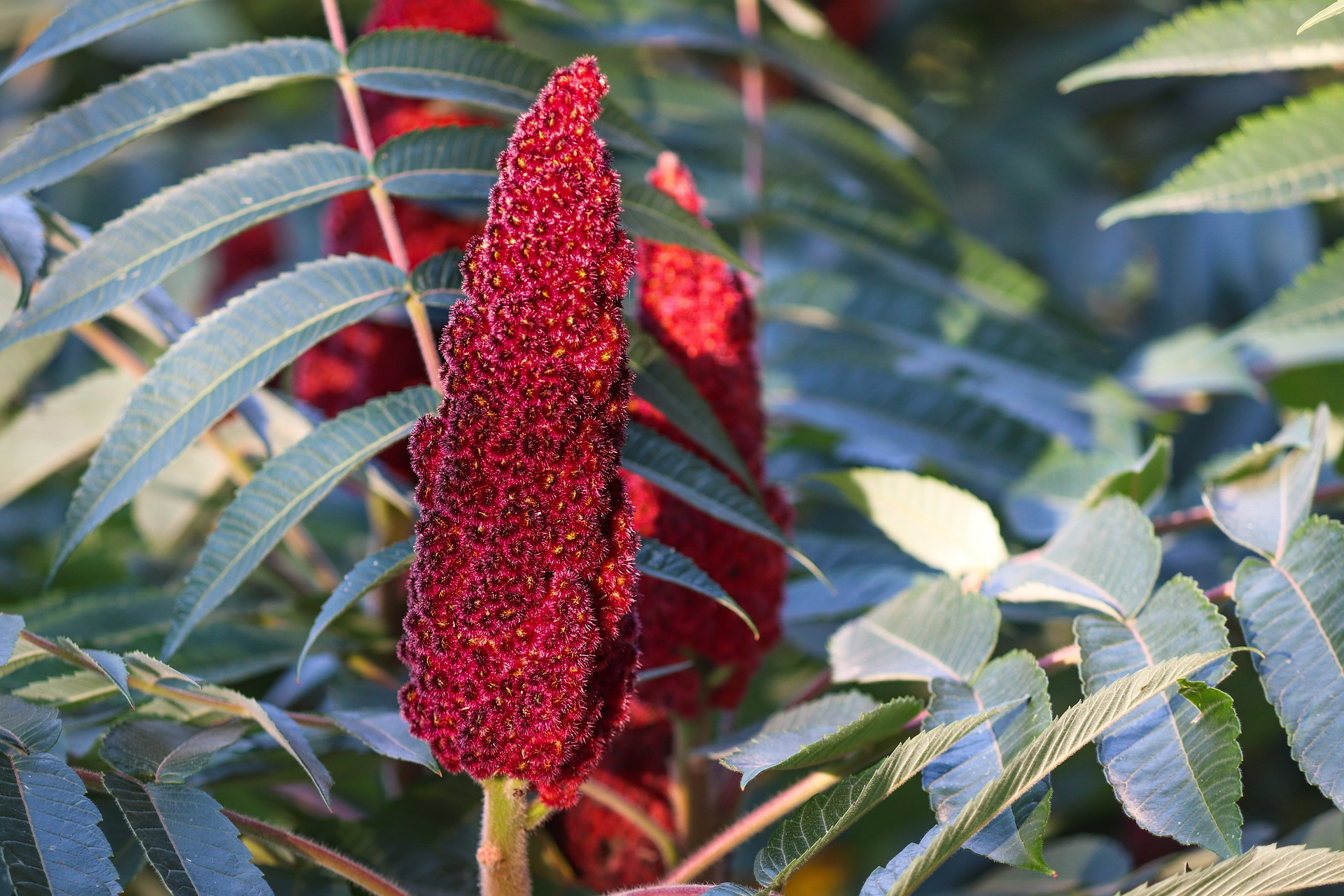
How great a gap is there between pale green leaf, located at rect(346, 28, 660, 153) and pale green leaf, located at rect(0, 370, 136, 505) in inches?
22.6

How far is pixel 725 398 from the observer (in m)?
1.14

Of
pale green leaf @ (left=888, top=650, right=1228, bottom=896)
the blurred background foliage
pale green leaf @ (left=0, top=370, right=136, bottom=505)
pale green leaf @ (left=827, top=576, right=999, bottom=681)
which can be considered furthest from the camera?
pale green leaf @ (left=0, top=370, right=136, bottom=505)

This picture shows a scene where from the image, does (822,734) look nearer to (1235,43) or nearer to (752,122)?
(1235,43)

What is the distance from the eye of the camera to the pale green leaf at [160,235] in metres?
0.98

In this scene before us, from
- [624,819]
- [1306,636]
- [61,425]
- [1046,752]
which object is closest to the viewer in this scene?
[1046,752]

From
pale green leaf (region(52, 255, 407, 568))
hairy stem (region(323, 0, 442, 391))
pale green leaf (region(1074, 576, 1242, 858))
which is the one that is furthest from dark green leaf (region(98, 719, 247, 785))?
pale green leaf (region(1074, 576, 1242, 858))

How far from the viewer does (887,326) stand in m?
1.64

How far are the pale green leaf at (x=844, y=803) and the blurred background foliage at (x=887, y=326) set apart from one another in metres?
0.40

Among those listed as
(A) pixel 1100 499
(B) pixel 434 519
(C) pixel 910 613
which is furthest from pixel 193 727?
(A) pixel 1100 499

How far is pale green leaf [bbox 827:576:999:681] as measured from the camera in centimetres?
97

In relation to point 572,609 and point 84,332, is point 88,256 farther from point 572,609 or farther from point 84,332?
point 572,609

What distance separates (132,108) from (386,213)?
22 cm

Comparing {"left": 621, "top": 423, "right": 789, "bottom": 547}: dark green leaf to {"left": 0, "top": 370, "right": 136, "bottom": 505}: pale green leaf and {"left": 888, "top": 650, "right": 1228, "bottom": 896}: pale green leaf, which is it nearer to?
{"left": 888, "top": 650, "right": 1228, "bottom": 896}: pale green leaf

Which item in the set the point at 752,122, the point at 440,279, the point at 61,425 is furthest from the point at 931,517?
the point at 61,425
